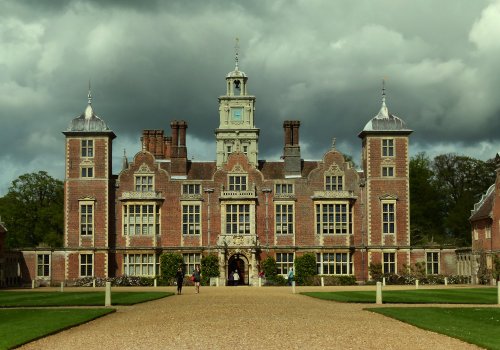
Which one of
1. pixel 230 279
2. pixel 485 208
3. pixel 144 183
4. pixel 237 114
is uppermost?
pixel 237 114

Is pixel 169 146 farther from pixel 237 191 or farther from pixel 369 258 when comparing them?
pixel 369 258

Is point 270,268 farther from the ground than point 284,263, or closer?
closer

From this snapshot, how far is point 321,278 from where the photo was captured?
47906mm

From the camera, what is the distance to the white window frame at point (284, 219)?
50469 millimetres

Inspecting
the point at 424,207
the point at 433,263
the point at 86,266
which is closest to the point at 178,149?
the point at 86,266

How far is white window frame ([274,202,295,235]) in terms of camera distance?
50.5 meters

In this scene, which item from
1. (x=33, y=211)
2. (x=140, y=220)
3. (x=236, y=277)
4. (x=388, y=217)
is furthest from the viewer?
(x=33, y=211)

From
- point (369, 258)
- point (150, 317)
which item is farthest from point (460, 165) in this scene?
point (150, 317)

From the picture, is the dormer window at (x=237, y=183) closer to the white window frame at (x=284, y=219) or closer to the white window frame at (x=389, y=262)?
the white window frame at (x=284, y=219)

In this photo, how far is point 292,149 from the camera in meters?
51.9

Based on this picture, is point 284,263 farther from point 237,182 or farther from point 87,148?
point 87,148

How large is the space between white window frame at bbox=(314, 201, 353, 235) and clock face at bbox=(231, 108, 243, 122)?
8323 millimetres

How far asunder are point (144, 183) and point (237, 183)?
18.2 feet

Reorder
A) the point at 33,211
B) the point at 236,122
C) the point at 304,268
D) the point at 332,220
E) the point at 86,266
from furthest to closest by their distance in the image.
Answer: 1. the point at 33,211
2. the point at 236,122
3. the point at 332,220
4. the point at 86,266
5. the point at 304,268
